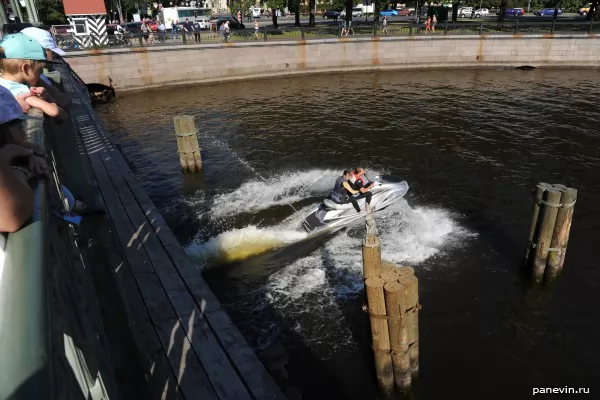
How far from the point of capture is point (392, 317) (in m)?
6.12

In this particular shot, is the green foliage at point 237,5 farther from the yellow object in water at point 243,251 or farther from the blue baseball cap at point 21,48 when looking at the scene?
the blue baseball cap at point 21,48

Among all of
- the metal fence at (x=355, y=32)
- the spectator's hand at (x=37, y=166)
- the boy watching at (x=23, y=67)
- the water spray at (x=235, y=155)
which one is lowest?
the water spray at (x=235, y=155)

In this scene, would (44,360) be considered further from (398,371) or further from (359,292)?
(359,292)

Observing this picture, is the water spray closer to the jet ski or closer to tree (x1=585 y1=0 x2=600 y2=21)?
the jet ski

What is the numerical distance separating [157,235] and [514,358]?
7.48m

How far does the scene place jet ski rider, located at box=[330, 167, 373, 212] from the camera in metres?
12.3

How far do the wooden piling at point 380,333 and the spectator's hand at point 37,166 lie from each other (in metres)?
4.38

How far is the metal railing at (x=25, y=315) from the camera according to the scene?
129 centimetres

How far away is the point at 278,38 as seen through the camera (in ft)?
115

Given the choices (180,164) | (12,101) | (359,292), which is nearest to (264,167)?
(180,164)

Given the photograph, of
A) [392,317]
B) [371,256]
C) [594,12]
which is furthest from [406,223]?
[594,12]

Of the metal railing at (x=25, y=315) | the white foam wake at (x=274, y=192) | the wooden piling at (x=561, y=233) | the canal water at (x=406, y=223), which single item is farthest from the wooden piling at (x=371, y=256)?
the white foam wake at (x=274, y=192)

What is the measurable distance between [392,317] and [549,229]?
4860mm

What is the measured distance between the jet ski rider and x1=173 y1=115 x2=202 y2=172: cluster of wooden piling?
20.8 feet
